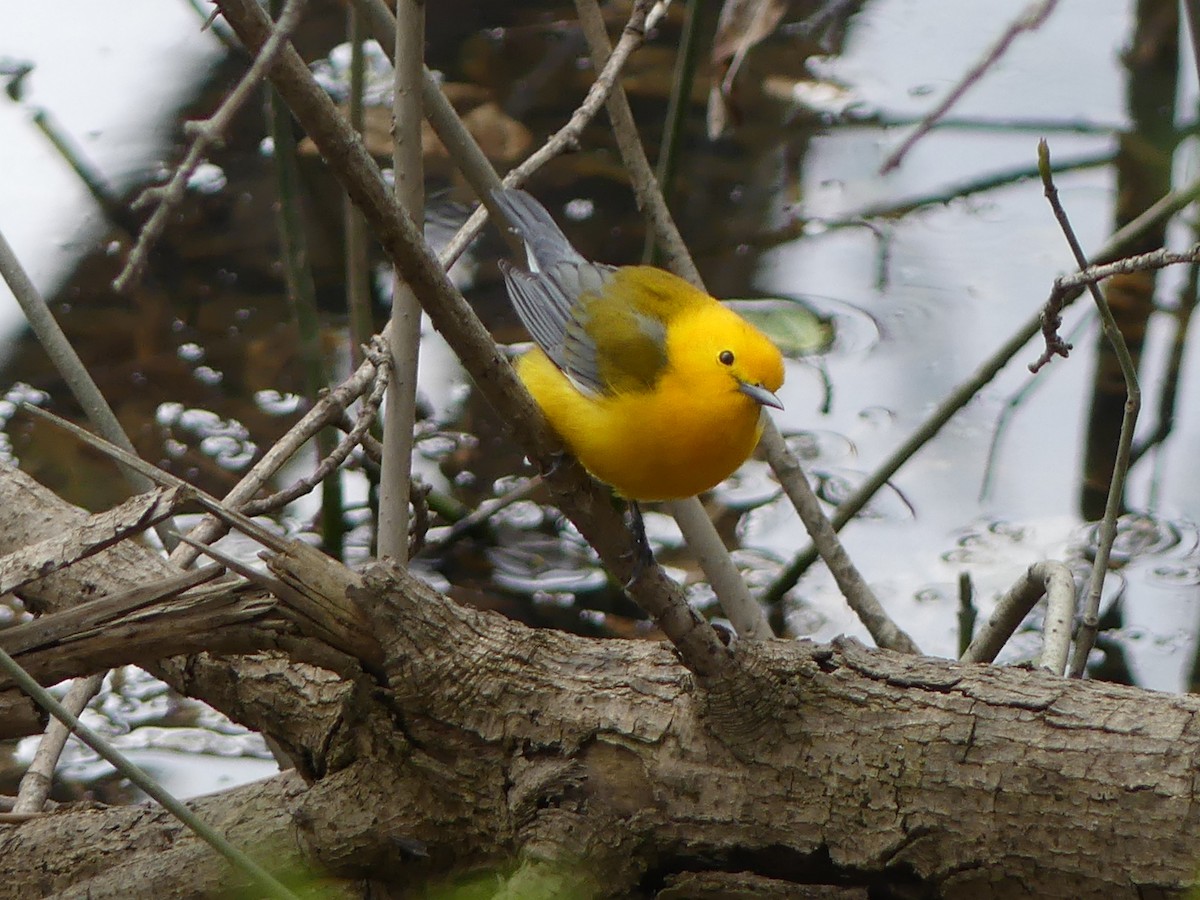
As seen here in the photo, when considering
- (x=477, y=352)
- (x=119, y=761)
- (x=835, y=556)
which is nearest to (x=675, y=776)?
(x=477, y=352)

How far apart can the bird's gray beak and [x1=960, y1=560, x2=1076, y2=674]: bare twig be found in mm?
815

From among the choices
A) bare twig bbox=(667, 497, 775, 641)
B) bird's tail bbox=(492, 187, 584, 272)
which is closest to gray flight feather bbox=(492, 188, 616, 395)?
bird's tail bbox=(492, 187, 584, 272)

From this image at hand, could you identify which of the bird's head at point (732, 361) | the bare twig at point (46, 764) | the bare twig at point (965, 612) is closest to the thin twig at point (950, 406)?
the bare twig at point (965, 612)

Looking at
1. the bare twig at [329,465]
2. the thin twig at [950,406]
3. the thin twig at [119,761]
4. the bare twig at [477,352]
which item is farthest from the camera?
the thin twig at [950,406]

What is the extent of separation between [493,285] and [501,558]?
1480mm

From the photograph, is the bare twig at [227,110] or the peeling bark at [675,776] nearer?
the bare twig at [227,110]

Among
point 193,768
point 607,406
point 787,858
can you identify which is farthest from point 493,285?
point 787,858

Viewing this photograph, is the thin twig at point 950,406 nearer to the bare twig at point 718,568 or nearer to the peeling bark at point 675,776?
the bare twig at point 718,568

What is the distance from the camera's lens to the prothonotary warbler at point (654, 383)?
287 cm

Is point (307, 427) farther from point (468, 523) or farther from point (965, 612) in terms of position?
point (965, 612)

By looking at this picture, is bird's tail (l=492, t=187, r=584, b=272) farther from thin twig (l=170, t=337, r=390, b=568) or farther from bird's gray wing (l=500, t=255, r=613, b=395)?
thin twig (l=170, t=337, r=390, b=568)

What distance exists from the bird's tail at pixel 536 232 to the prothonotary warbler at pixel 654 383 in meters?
0.08

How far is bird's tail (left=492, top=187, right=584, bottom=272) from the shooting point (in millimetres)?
3406

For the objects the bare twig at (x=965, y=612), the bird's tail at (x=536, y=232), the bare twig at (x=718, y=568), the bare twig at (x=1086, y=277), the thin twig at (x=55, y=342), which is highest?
the bird's tail at (x=536, y=232)
